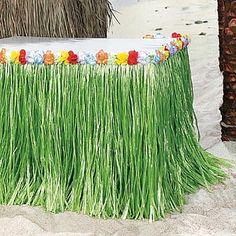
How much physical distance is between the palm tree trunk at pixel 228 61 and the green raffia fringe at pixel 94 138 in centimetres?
71

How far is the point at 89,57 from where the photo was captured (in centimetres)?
209

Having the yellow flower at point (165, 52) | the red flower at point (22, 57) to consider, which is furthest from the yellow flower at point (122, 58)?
the red flower at point (22, 57)

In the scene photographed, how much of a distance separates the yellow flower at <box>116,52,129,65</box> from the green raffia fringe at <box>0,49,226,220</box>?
0.9 inches

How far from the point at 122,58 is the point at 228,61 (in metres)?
1.06

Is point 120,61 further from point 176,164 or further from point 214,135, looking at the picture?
point 214,135

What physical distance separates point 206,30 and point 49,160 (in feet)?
18.5

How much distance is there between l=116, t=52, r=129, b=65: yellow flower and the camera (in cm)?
204

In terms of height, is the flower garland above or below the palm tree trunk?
above

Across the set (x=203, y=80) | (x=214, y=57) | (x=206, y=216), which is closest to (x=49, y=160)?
(x=206, y=216)

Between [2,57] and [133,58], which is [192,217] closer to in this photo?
[133,58]

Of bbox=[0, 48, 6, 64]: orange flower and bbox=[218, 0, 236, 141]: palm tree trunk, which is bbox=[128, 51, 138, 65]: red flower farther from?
bbox=[218, 0, 236, 141]: palm tree trunk

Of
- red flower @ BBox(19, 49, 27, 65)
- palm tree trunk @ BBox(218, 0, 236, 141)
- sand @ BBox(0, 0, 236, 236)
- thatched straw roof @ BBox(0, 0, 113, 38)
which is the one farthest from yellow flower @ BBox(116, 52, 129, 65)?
palm tree trunk @ BBox(218, 0, 236, 141)

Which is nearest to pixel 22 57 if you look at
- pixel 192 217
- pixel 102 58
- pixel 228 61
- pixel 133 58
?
pixel 102 58

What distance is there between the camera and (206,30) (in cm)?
751
